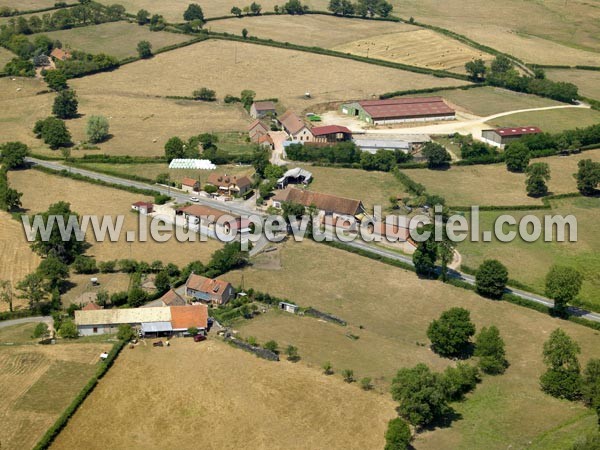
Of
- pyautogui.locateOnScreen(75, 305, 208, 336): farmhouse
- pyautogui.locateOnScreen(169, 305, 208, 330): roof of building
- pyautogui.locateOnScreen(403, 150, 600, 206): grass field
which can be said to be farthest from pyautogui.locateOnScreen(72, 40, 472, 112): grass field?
pyautogui.locateOnScreen(75, 305, 208, 336): farmhouse

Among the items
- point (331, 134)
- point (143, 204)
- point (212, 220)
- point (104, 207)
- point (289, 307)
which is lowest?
point (289, 307)

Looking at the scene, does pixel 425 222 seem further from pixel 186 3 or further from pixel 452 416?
pixel 186 3

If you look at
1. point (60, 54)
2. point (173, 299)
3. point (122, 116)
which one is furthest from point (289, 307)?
point (60, 54)

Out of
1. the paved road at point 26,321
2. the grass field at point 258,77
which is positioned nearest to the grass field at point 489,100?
the grass field at point 258,77

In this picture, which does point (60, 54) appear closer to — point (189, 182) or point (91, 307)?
point (189, 182)

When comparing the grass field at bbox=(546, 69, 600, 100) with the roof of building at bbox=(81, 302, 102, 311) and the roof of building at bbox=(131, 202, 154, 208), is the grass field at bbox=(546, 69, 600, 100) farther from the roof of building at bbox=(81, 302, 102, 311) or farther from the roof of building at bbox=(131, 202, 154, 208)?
the roof of building at bbox=(81, 302, 102, 311)

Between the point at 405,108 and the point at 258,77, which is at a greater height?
the point at 258,77
